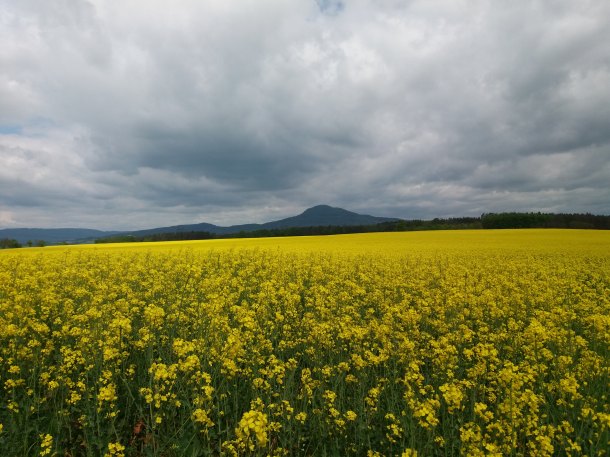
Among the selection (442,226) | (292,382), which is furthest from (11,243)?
(442,226)

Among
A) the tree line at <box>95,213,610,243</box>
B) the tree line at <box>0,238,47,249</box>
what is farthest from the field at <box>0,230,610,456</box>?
the tree line at <box>95,213,610,243</box>

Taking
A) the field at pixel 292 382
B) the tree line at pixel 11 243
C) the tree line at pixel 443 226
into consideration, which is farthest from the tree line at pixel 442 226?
the field at pixel 292 382

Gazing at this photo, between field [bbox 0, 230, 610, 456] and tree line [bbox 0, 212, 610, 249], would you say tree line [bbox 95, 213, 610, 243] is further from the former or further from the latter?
field [bbox 0, 230, 610, 456]

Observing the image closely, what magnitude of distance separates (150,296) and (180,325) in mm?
2608

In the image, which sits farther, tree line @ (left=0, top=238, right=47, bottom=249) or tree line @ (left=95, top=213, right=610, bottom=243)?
tree line @ (left=95, top=213, right=610, bottom=243)

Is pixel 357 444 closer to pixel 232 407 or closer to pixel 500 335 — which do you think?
pixel 232 407

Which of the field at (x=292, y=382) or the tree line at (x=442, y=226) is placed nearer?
the field at (x=292, y=382)

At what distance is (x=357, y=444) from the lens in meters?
4.41

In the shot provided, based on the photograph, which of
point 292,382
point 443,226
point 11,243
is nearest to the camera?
point 292,382

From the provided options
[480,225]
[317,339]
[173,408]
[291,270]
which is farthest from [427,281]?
[480,225]

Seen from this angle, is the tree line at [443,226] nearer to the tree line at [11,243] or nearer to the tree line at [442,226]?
the tree line at [442,226]

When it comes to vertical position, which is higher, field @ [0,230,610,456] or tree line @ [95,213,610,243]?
tree line @ [95,213,610,243]

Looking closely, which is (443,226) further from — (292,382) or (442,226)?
(292,382)

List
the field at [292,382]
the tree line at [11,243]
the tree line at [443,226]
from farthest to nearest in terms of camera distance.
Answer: the tree line at [443,226] < the tree line at [11,243] < the field at [292,382]
